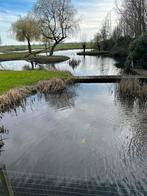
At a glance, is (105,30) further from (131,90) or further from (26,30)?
(131,90)

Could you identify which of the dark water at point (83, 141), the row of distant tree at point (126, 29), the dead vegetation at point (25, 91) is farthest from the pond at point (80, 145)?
the row of distant tree at point (126, 29)

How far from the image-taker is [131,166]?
7.31 meters

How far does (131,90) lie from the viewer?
1558 centimetres

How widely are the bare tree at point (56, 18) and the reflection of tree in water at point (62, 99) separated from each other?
29111mm

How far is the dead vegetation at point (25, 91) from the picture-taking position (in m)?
13.2

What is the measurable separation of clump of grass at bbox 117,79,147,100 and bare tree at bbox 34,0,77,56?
2991 cm

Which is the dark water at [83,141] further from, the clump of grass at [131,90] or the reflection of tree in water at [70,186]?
the clump of grass at [131,90]

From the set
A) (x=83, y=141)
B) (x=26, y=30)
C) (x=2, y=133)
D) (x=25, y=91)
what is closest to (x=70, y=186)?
(x=83, y=141)

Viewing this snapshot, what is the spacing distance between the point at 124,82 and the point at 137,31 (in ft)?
97.7

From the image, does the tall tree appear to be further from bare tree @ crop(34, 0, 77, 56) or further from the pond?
the pond

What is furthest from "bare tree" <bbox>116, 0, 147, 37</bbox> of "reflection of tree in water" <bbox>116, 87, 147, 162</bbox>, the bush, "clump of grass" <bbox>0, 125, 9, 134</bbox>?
"clump of grass" <bbox>0, 125, 9, 134</bbox>

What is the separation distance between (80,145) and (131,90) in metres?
7.63

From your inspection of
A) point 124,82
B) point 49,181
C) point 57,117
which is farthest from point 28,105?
point 49,181

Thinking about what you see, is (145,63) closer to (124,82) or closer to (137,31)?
(124,82)
